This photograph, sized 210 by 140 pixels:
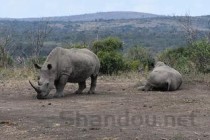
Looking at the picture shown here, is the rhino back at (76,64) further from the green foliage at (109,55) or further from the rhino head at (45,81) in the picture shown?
the green foliage at (109,55)

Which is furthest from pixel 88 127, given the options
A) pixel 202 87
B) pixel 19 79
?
pixel 19 79

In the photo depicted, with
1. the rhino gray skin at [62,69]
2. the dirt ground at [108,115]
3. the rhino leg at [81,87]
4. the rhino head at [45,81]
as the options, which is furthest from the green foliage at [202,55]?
the rhino head at [45,81]

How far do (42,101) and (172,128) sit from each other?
5.14 m

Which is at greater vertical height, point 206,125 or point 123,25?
point 206,125

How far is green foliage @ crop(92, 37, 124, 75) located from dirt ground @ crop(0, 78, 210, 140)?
5.53 m

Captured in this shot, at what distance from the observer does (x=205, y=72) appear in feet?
73.2

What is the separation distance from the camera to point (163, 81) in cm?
1691

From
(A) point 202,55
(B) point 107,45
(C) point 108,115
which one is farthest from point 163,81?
(B) point 107,45

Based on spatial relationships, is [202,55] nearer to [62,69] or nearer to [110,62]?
[110,62]

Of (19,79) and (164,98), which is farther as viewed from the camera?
(19,79)

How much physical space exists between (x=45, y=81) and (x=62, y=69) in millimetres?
658

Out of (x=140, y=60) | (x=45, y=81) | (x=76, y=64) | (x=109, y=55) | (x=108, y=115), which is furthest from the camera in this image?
(x=140, y=60)

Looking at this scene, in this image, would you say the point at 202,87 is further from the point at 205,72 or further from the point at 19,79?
the point at 19,79

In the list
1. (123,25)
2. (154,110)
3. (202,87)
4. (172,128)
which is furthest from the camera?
(123,25)
